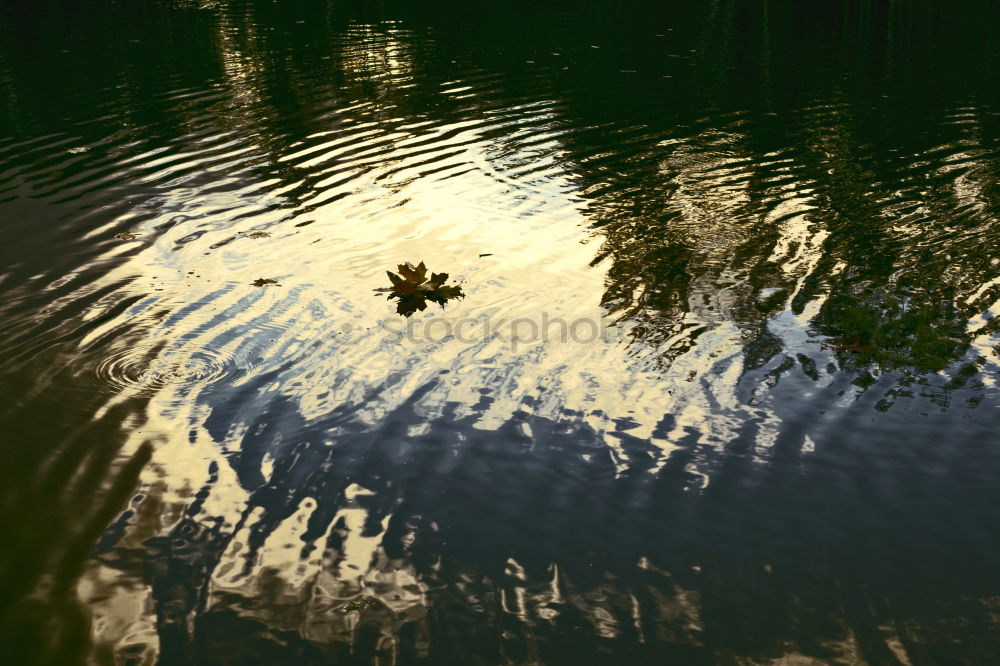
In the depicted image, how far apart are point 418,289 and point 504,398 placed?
9.00 feet

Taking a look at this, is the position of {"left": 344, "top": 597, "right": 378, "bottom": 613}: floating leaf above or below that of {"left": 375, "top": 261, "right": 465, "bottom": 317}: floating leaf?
below

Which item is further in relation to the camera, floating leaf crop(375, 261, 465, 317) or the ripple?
floating leaf crop(375, 261, 465, 317)

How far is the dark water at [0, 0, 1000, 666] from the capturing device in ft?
19.0

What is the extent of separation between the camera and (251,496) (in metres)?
6.89

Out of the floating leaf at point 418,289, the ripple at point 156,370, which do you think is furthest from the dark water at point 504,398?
the floating leaf at point 418,289

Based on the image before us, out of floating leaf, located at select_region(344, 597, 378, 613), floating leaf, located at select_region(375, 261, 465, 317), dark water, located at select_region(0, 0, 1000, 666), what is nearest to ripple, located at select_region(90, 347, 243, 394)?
dark water, located at select_region(0, 0, 1000, 666)

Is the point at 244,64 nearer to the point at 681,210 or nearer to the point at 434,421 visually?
the point at 681,210

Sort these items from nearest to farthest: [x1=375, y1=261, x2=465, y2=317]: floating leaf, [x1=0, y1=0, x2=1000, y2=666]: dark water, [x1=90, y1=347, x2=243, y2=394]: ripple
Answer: [x1=0, y1=0, x2=1000, y2=666]: dark water → [x1=90, y1=347, x2=243, y2=394]: ripple → [x1=375, y1=261, x2=465, y2=317]: floating leaf

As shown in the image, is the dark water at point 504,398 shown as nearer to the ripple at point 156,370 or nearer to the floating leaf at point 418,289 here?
the ripple at point 156,370

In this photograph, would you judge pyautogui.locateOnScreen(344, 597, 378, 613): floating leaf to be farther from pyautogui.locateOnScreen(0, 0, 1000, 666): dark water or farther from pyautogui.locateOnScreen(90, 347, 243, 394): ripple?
pyautogui.locateOnScreen(90, 347, 243, 394): ripple

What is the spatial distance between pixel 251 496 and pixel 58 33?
107ft

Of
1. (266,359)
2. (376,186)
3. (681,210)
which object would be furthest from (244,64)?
(266,359)

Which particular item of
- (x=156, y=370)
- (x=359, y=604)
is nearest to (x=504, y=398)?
(x=359, y=604)

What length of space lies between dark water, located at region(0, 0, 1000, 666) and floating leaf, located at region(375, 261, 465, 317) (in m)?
0.31
